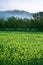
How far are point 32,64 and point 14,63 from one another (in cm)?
89

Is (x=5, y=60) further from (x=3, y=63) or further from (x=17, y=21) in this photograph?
(x=17, y=21)

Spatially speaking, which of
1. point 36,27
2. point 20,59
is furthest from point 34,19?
point 20,59

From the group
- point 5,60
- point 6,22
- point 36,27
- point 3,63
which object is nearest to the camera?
point 3,63

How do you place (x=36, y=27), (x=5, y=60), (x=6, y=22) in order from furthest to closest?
(x=6, y=22)
(x=36, y=27)
(x=5, y=60)

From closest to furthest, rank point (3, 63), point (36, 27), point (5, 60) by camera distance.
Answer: point (3, 63) → point (5, 60) → point (36, 27)

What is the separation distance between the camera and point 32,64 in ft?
38.1

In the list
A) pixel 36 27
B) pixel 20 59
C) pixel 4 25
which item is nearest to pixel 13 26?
pixel 4 25

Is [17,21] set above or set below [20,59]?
below

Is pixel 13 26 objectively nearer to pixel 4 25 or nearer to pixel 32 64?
pixel 4 25

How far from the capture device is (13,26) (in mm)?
70375

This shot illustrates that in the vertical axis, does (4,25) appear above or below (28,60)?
below

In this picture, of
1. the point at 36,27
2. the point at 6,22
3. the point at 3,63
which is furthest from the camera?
the point at 6,22

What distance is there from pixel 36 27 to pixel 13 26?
283 inches

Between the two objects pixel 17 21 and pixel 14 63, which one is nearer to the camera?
pixel 14 63
